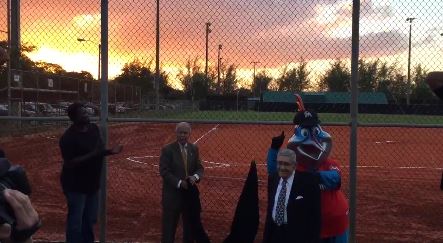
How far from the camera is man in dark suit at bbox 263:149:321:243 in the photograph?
457cm

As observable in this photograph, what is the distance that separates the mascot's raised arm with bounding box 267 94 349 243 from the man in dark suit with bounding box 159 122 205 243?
1.63 metres

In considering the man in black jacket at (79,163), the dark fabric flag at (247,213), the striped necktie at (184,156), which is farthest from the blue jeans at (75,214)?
the dark fabric flag at (247,213)

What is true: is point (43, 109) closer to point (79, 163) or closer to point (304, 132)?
point (79, 163)

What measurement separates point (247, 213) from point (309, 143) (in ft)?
5.75

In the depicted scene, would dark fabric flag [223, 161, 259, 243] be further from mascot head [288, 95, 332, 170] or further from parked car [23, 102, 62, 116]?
parked car [23, 102, 62, 116]

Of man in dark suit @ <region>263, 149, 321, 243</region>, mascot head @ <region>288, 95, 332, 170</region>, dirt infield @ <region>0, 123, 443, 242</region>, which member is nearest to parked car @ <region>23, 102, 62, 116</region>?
dirt infield @ <region>0, 123, 443, 242</region>

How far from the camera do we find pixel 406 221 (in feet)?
30.7

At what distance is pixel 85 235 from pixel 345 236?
320 centimetres

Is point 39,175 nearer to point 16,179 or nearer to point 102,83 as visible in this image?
point 102,83

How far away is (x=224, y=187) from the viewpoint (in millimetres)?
12328

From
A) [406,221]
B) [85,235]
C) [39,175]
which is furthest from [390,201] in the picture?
[39,175]

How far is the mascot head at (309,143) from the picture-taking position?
5.09 m

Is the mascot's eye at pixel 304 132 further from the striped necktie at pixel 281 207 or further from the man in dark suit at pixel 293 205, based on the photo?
the striped necktie at pixel 281 207

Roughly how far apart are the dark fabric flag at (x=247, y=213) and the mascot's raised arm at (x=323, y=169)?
1.19m
